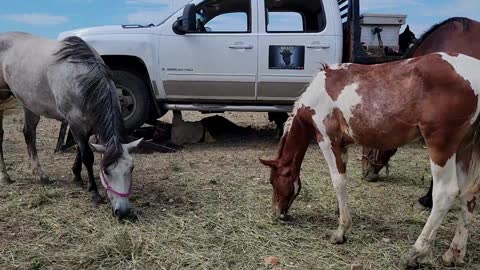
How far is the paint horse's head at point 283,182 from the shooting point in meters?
3.68

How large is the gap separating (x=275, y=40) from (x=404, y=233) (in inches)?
145

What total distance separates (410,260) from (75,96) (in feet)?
10.5

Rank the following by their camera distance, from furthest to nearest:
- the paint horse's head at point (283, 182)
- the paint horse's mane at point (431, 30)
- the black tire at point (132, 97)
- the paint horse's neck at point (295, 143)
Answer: the black tire at point (132, 97) < the paint horse's mane at point (431, 30) < the paint horse's head at point (283, 182) < the paint horse's neck at point (295, 143)

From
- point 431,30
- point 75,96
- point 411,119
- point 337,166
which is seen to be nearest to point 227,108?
point 75,96

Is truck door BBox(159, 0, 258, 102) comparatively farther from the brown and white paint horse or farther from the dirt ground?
the brown and white paint horse

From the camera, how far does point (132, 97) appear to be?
21.9 ft

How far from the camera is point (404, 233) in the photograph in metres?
3.59

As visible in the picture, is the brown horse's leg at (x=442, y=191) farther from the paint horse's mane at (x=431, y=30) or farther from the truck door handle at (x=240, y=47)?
the truck door handle at (x=240, y=47)

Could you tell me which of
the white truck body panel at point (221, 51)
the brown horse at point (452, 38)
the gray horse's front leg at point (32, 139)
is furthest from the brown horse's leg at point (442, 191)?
the gray horse's front leg at point (32, 139)

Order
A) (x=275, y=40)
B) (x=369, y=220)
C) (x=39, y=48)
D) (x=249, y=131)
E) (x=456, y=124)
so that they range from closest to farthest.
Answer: (x=456, y=124), (x=369, y=220), (x=39, y=48), (x=275, y=40), (x=249, y=131)

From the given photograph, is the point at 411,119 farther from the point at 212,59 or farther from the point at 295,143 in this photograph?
the point at 212,59

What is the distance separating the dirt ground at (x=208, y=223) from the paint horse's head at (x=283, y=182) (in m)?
0.14

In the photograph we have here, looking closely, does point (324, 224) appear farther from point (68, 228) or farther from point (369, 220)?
point (68, 228)

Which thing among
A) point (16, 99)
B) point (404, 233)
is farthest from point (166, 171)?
point (404, 233)
